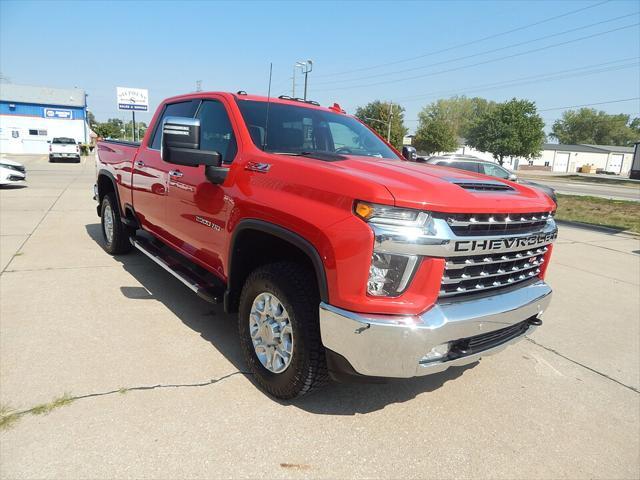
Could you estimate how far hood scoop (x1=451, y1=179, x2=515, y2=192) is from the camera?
2580mm

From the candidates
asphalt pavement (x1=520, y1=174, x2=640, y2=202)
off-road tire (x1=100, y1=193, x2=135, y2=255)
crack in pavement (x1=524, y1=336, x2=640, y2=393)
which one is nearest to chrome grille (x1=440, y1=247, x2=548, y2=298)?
→ crack in pavement (x1=524, y1=336, x2=640, y2=393)

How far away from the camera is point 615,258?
791cm

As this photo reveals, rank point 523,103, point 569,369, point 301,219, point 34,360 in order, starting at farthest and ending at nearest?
point 523,103 < point 569,369 < point 34,360 < point 301,219

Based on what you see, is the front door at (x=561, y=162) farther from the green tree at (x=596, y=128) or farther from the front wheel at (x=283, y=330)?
the front wheel at (x=283, y=330)

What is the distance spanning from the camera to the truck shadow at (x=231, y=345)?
9.50 ft

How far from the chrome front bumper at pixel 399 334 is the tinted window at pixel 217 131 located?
1.60 metres

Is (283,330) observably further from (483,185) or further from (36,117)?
(36,117)

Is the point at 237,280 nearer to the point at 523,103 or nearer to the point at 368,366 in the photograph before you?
the point at 368,366

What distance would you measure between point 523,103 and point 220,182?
2345 inches

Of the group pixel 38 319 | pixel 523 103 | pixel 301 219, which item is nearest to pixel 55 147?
pixel 38 319

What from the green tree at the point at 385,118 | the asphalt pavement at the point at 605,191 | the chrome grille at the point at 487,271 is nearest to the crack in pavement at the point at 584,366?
the chrome grille at the point at 487,271

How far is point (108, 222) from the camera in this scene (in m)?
6.05

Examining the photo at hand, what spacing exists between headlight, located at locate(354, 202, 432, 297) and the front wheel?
1.58ft

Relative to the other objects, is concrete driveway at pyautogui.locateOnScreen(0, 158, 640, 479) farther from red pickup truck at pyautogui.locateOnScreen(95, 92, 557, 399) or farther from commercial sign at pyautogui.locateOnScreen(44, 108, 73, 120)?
commercial sign at pyautogui.locateOnScreen(44, 108, 73, 120)
